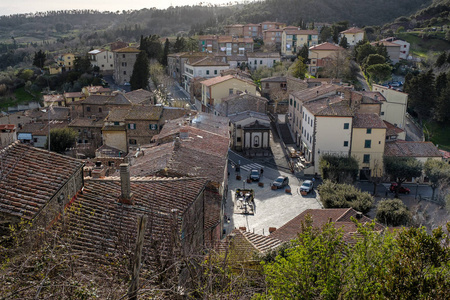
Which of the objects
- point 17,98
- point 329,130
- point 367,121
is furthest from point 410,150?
point 17,98

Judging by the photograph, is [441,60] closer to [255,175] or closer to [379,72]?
[379,72]

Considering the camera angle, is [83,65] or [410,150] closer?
[410,150]

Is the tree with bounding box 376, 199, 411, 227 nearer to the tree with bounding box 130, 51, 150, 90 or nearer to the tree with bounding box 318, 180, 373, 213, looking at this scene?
the tree with bounding box 318, 180, 373, 213

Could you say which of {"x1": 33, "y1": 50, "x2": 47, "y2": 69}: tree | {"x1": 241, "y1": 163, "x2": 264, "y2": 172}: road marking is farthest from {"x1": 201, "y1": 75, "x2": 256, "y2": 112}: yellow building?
{"x1": 33, "y1": 50, "x2": 47, "y2": 69}: tree

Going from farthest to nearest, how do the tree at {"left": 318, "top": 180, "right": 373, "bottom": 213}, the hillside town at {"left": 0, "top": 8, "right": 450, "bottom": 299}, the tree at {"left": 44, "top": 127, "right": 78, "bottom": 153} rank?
the tree at {"left": 44, "top": 127, "right": 78, "bottom": 153} → the tree at {"left": 318, "top": 180, "right": 373, "bottom": 213} → the hillside town at {"left": 0, "top": 8, "right": 450, "bottom": 299}

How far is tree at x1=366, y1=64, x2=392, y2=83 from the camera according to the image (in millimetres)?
60000

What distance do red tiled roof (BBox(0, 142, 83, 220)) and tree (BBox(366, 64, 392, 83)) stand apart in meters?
55.4

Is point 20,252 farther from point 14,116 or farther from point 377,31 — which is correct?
point 377,31

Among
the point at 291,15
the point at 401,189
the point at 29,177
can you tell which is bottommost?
the point at 401,189

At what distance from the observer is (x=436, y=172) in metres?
33.7

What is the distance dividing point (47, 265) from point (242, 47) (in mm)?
77840

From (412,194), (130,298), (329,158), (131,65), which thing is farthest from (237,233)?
(131,65)

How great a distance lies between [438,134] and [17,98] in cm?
6671

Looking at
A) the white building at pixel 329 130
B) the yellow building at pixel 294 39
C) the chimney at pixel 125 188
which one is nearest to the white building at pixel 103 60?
the yellow building at pixel 294 39
